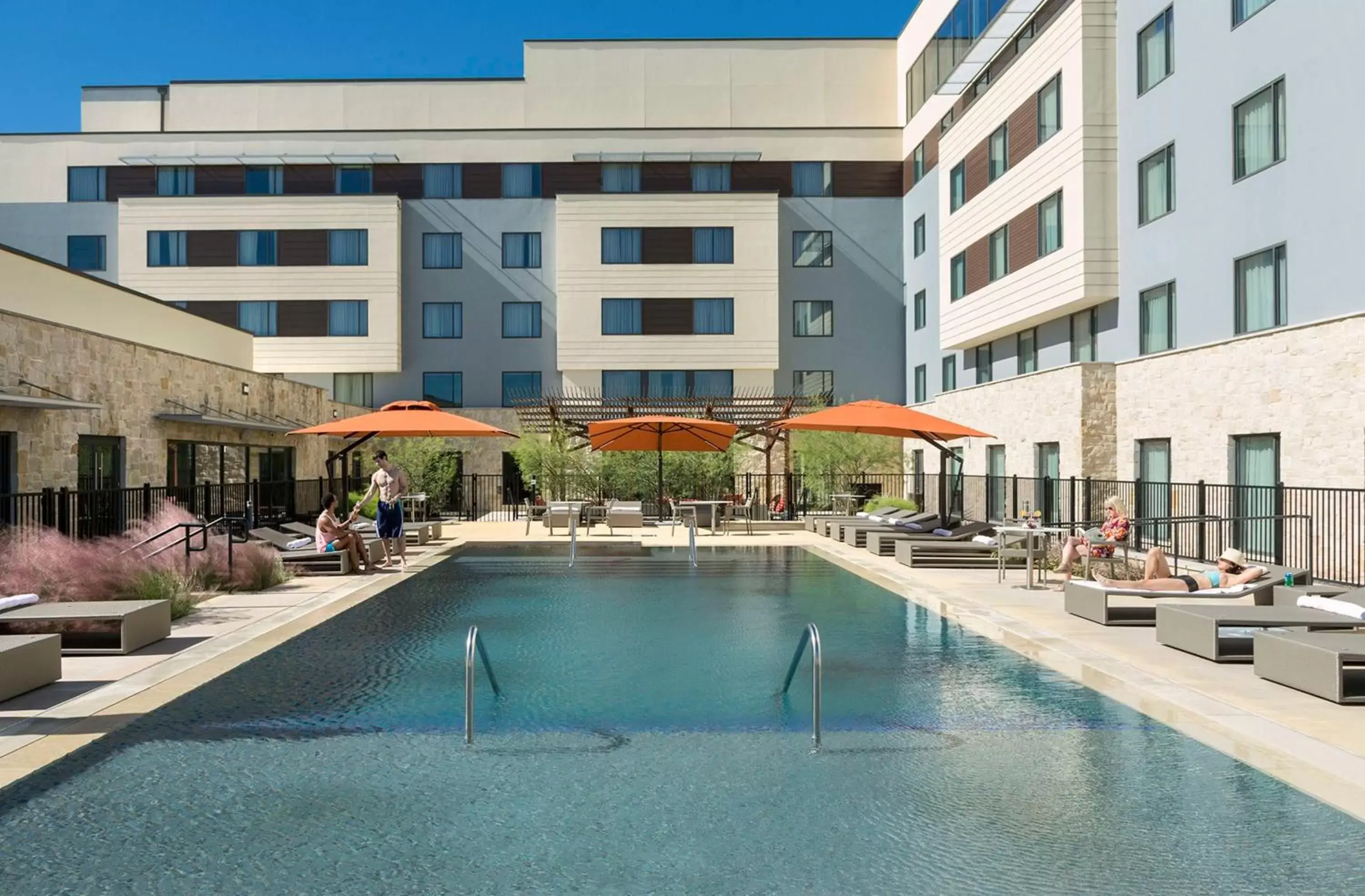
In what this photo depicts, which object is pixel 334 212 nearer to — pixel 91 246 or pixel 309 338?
pixel 309 338

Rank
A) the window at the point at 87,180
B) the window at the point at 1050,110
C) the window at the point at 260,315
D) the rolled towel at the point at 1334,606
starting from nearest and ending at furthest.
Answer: the rolled towel at the point at 1334,606 → the window at the point at 1050,110 → the window at the point at 260,315 → the window at the point at 87,180

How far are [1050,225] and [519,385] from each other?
24.1m

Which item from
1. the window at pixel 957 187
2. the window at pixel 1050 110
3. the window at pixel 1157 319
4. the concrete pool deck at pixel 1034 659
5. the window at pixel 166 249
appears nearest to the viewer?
the concrete pool deck at pixel 1034 659

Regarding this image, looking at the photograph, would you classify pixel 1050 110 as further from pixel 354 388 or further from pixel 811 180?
pixel 354 388

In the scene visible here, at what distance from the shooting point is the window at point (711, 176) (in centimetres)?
4484

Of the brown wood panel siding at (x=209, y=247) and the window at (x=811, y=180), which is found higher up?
the window at (x=811, y=180)

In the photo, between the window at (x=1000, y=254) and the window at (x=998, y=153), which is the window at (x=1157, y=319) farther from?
the window at (x=998, y=153)

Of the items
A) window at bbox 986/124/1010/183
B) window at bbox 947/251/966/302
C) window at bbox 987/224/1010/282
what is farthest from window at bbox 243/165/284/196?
window at bbox 987/224/1010/282

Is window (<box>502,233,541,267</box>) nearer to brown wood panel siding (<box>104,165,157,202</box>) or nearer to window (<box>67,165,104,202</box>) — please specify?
brown wood panel siding (<box>104,165,157,202</box>)

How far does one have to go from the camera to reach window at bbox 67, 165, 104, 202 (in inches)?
1773

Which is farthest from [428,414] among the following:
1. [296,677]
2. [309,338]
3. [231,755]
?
[309,338]

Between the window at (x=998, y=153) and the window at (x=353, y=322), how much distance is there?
82.2 feet

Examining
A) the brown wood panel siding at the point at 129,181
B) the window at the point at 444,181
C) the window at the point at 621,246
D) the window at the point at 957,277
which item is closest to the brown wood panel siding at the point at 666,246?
the window at the point at 621,246

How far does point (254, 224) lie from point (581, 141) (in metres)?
13.7
